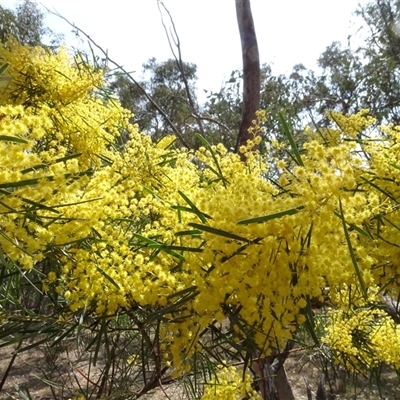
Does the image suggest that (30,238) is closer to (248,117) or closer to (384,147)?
(384,147)

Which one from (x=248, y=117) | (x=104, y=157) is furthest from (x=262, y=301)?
(x=248, y=117)

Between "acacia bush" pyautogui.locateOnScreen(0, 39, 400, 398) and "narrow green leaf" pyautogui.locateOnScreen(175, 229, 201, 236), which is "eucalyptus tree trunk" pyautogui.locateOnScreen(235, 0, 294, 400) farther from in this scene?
"narrow green leaf" pyautogui.locateOnScreen(175, 229, 201, 236)

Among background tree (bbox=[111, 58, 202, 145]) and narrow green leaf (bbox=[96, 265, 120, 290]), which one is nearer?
narrow green leaf (bbox=[96, 265, 120, 290])

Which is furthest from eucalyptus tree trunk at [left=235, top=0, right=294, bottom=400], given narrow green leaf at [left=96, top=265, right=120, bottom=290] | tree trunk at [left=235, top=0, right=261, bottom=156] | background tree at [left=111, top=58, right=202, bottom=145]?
background tree at [left=111, top=58, right=202, bottom=145]

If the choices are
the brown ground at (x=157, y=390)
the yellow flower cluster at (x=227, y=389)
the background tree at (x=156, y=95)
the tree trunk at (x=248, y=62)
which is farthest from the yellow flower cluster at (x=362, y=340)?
the background tree at (x=156, y=95)

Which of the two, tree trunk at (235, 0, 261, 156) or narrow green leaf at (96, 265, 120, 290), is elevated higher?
tree trunk at (235, 0, 261, 156)

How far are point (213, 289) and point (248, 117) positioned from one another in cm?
161

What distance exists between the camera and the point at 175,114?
7.81 meters

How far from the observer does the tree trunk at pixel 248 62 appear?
2.30 m

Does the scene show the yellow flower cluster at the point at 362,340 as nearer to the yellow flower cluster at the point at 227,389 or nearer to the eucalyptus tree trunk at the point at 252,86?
the eucalyptus tree trunk at the point at 252,86

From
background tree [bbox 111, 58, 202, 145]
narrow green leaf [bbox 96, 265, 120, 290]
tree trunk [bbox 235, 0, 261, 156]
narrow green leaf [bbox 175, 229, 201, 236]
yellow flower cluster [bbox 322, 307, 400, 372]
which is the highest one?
background tree [bbox 111, 58, 202, 145]

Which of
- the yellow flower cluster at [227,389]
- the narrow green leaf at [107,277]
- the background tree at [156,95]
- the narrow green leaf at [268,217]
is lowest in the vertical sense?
the yellow flower cluster at [227,389]

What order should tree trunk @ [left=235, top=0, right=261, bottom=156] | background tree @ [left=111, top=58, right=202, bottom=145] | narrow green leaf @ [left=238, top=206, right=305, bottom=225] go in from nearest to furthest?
narrow green leaf @ [left=238, top=206, right=305, bottom=225]
tree trunk @ [left=235, top=0, right=261, bottom=156]
background tree @ [left=111, top=58, right=202, bottom=145]

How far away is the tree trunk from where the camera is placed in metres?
2.30
